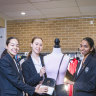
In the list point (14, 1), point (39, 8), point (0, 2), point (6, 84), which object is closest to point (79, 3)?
point (39, 8)

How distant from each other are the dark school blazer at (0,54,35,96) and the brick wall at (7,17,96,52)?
4.05m

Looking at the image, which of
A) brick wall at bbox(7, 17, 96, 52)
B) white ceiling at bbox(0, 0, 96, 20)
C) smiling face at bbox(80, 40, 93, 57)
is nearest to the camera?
smiling face at bbox(80, 40, 93, 57)

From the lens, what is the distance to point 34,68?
2.25 m

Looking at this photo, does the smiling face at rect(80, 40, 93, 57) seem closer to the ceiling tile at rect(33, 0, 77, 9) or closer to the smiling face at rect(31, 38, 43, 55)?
the smiling face at rect(31, 38, 43, 55)

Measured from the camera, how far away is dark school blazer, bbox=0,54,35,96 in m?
1.90

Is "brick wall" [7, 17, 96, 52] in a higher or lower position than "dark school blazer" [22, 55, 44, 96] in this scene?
higher

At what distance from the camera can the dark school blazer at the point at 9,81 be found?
6.22ft

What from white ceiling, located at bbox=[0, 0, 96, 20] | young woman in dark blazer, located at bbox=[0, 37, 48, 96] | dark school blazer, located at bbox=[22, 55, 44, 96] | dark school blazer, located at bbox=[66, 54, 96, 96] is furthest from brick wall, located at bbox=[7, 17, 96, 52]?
young woman in dark blazer, located at bbox=[0, 37, 48, 96]

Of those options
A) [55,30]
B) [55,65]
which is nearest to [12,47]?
[55,65]

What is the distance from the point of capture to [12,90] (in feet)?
6.29

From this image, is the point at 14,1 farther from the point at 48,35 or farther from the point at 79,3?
A: the point at 48,35

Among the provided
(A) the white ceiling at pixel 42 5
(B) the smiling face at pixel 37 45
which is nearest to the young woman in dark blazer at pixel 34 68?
(B) the smiling face at pixel 37 45

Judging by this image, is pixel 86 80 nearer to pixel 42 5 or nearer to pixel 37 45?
pixel 37 45

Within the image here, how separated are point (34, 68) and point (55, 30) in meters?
3.90
